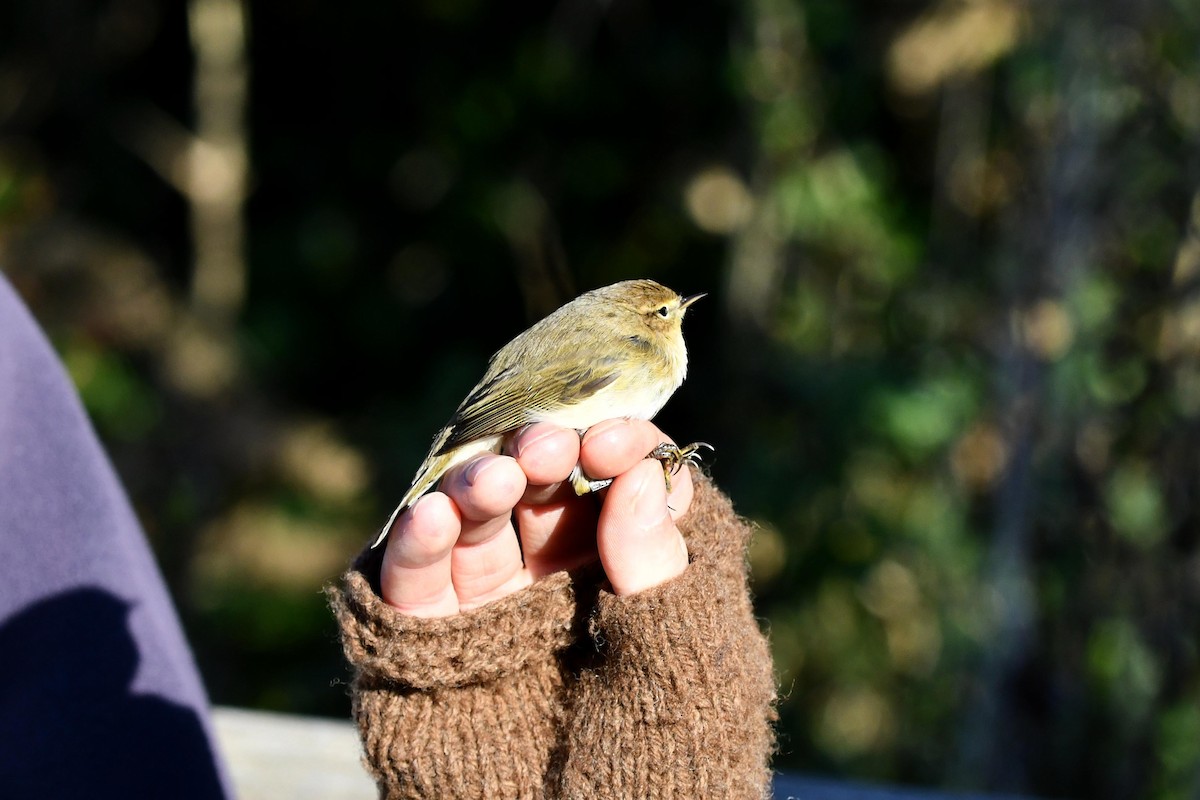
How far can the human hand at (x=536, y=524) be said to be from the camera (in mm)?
1423

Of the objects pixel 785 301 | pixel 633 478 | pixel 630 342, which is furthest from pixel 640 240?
pixel 633 478

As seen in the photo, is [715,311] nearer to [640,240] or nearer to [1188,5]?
[640,240]

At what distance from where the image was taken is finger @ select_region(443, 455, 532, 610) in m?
1.42

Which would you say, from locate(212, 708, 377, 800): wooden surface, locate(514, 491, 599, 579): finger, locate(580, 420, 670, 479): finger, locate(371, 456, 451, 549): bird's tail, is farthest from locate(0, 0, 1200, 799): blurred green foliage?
locate(580, 420, 670, 479): finger

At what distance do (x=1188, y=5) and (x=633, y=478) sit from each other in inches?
103

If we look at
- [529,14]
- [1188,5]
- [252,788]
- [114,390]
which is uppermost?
[529,14]

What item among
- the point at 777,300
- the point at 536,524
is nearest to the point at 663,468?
the point at 536,524

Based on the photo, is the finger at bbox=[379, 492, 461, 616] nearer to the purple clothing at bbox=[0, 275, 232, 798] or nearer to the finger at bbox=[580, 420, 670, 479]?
the finger at bbox=[580, 420, 670, 479]

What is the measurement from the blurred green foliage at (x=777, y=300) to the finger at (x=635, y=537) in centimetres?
210

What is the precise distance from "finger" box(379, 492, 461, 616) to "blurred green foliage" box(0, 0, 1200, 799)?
6.40 feet

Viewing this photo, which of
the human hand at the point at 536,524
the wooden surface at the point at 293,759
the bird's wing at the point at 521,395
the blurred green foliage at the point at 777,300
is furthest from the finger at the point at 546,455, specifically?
the blurred green foliage at the point at 777,300

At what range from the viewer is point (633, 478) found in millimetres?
1481

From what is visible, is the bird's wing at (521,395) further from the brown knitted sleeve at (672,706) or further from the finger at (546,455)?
the brown knitted sleeve at (672,706)

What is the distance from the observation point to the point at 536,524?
166 cm
